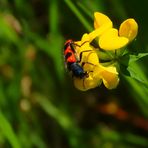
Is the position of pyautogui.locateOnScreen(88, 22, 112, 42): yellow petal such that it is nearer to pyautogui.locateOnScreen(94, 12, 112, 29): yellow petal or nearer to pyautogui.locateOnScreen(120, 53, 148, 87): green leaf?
pyautogui.locateOnScreen(94, 12, 112, 29): yellow petal

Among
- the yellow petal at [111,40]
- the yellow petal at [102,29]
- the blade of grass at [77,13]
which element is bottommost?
the yellow petal at [111,40]

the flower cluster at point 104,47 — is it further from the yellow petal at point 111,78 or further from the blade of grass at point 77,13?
the blade of grass at point 77,13

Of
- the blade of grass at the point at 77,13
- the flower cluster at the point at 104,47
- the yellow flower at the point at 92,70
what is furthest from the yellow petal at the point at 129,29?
the blade of grass at the point at 77,13

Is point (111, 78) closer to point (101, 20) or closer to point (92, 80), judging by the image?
point (92, 80)

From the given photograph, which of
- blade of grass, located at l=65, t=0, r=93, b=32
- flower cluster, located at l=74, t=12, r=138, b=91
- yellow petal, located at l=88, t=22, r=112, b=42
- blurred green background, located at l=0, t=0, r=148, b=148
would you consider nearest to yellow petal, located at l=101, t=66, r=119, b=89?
flower cluster, located at l=74, t=12, r=138, b=91

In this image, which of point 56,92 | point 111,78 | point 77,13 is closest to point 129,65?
point 111,78

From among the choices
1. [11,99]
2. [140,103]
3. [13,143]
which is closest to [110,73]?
[13,143]
